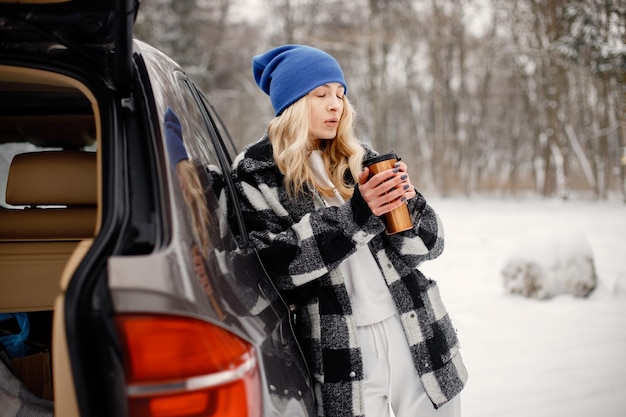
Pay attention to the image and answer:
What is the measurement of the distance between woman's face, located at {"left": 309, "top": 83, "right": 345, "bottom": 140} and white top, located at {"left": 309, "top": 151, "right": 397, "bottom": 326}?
18.1 inches

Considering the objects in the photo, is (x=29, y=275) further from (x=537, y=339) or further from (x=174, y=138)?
(x=537, y=339)

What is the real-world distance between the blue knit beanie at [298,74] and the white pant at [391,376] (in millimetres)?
872

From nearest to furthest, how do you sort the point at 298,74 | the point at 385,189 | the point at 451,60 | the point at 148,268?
1. the point at 148,268
2. the point at 385,189
3. the point at 298,74
4. the point at 451,60

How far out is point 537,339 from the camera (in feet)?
14.3

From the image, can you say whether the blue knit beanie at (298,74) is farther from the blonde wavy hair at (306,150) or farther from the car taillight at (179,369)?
the car taillight at (179,369)

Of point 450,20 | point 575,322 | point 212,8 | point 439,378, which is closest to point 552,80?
point 450,20

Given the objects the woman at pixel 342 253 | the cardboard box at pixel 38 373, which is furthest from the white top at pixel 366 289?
the cardboard box at pixel 38 373

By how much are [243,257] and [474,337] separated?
12.1 feet

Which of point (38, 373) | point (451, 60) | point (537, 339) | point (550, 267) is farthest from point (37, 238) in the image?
point (451, 60)

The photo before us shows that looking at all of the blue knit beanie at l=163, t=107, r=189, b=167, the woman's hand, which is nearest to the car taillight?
the blue knit beanie at l=163, t=107, r=189, b=167

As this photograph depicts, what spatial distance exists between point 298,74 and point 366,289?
813mm

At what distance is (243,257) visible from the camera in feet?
4.28

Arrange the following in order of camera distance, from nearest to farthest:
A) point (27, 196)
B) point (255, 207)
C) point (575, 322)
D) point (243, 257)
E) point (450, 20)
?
point (243, 257) → point (255, 207) → point (27, 196) → point (575, 322) → point (450, 20)

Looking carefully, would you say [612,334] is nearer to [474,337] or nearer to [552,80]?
[474,337]
